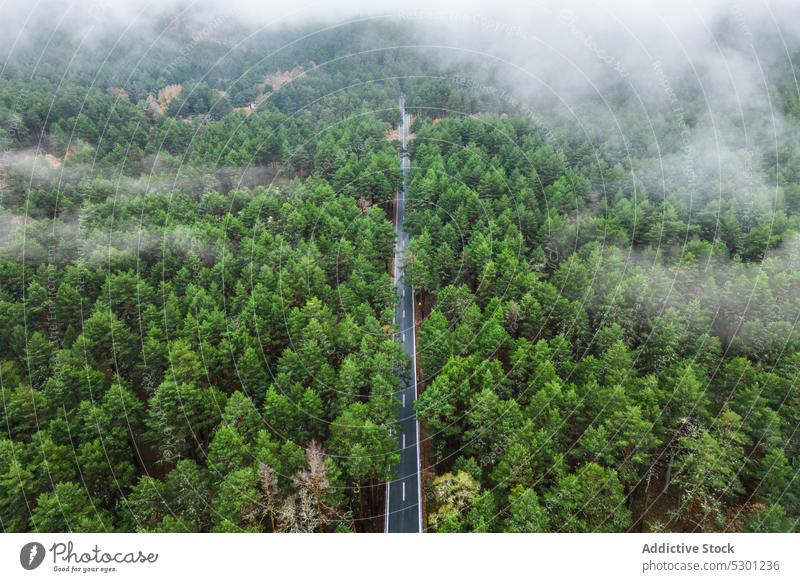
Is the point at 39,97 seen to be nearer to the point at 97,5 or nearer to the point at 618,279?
the point at 97,5

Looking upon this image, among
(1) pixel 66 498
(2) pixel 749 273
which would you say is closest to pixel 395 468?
(1) pixel 66 498
